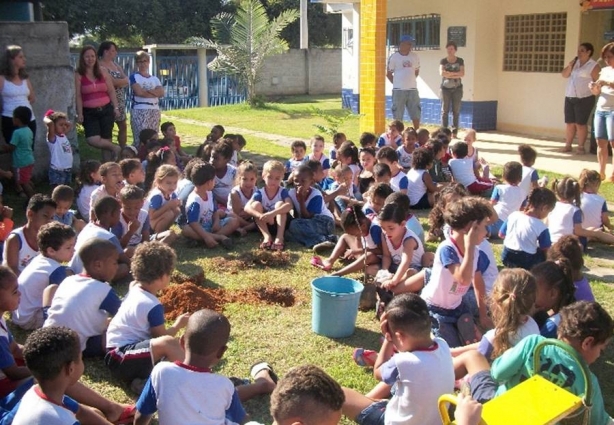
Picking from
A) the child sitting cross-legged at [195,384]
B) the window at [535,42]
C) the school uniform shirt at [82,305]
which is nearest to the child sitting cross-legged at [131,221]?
the school uniform shirt at [82,305]

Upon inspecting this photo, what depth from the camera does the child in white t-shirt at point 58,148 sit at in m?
8.48

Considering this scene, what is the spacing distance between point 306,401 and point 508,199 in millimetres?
4651

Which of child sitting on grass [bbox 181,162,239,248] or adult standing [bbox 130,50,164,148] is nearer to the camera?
child sitting on grass [bbox 181,162,239,248]

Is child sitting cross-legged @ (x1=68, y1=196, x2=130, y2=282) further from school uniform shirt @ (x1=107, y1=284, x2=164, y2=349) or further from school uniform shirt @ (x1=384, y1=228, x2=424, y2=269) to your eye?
school uniform shirt @ (x1=384, y1=228, x2=424, y2=269)

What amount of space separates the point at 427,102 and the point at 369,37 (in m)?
3.87

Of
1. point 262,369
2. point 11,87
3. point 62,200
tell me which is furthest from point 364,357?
point 11,87

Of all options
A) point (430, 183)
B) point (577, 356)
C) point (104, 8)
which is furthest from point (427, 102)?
point (104, 8)

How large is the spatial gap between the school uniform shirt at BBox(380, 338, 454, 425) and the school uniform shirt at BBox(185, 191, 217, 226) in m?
3.92

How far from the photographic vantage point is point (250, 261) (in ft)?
20.9

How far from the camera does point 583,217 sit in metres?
6.35

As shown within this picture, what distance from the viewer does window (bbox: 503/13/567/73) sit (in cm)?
1260

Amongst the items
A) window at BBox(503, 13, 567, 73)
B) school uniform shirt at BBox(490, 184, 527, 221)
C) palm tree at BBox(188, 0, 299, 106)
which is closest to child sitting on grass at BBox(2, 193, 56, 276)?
school uniform shirt at BBox(490, 184, 527, 221)

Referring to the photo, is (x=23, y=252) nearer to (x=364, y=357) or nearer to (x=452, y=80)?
(x=364, y=357)

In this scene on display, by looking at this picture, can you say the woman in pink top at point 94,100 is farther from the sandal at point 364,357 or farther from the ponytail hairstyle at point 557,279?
the ponytail hairstyle at point 557,279
